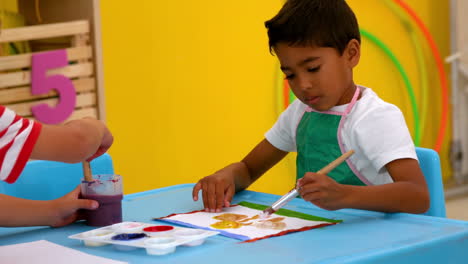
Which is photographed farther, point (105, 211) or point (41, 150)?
point (105, 211)

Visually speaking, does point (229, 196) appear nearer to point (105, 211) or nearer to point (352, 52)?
point (105, 211)

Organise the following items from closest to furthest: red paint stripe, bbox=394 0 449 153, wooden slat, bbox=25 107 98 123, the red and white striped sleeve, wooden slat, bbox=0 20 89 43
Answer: the red and white striped sleeve
wooden slat, bbox=0 20 89 43
wooden slat, bbox=25 107 98 123
red paint stripe, bbox=394 0 449 153

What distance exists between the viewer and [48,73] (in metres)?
1.79

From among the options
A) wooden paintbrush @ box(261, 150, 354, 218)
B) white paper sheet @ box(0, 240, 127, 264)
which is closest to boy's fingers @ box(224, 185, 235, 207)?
wooden paintbrush @ box(261, 150, 354, 218)

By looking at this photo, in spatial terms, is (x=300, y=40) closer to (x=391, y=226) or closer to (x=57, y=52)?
(x=391, y=226)

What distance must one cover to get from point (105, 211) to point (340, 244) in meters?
0.37

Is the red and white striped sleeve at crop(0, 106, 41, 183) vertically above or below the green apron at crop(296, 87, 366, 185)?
above

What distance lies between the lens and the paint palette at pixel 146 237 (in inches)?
33.2

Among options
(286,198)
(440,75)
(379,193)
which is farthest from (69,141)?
(440,75)

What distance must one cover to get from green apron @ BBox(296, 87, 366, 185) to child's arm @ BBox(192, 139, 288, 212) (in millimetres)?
85

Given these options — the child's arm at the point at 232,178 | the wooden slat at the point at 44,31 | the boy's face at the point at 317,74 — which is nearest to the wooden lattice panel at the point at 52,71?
the wooden slat at the point at 44,31

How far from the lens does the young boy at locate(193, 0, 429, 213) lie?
1.13m

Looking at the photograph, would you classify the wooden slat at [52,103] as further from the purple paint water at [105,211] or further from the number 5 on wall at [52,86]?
the purple paint water at [105,211]

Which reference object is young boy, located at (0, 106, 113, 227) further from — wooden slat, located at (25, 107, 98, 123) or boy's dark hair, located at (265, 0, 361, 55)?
wooden slat, located at (25, 107, 98, 123)
